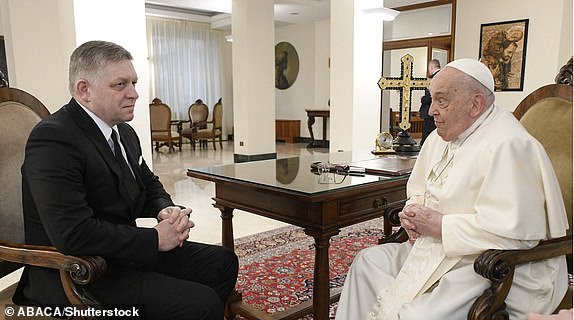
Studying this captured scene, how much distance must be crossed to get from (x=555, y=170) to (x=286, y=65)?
36.5ft

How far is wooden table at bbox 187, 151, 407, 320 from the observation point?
189 centimetres

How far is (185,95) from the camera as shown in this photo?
1196 centimetres

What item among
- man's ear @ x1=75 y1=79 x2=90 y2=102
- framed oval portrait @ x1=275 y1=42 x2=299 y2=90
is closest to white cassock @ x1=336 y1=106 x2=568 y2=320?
man's ear @ x1=75 y1=79 x2=90 y2=102

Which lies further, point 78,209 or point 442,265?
point 442,265

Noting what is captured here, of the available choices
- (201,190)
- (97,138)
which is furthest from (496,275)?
(201,190)

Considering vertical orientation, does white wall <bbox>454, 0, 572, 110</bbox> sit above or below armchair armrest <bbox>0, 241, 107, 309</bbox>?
above

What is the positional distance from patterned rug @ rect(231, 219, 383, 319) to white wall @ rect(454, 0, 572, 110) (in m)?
5.22

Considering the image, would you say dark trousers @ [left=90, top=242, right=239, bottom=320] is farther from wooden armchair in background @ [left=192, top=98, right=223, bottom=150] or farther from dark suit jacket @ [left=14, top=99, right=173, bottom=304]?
wooden armchair in background @ [left=192, top=98, right=223, bottom=150]

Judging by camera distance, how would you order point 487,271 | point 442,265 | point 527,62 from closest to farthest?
point 487,271 → point 442,265 → point 527,62

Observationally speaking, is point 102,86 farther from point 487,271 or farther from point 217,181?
point 487,271

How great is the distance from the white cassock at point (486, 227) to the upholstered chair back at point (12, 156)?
1.43 m

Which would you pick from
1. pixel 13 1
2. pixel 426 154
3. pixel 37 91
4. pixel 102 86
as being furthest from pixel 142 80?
pixel 426 154

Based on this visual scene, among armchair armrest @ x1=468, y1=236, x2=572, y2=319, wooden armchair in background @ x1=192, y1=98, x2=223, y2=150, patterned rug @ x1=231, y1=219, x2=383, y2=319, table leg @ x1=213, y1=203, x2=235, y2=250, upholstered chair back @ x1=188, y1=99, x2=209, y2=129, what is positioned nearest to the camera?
armchair armrest @ x1=468, y1=236, x2=572, y2=319

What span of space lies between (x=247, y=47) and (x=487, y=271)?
23.3ft
